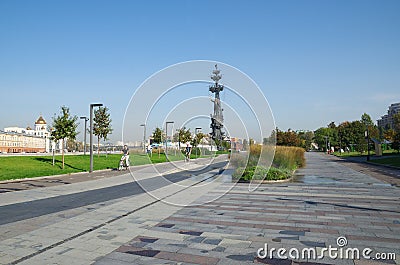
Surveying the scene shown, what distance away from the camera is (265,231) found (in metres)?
6.34

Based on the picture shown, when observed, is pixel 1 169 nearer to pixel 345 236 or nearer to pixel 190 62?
pixel 190 62

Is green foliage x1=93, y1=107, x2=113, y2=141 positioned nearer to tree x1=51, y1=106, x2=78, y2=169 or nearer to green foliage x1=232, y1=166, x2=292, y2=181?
tree x1=51, y1=106, x2=78, y2=169

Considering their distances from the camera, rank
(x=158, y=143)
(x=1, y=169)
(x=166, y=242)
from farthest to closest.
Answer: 1. (x=158, y=143)
2. (x=1, y=169)
3. (x=166, y=242)

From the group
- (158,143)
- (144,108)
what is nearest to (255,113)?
(144,108)

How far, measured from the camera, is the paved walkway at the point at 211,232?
490 centimetres

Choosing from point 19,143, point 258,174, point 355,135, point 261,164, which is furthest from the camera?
point 355,135

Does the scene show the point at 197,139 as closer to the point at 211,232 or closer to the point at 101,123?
the point at 101,123

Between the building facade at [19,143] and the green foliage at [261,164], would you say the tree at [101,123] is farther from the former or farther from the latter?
the building facade at [19,143]

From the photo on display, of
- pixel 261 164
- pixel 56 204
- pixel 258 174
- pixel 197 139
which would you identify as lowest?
pixel 56 204

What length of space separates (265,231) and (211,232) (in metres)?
1.08

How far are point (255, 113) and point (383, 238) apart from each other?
6431 mm

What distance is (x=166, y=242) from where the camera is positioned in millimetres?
5668

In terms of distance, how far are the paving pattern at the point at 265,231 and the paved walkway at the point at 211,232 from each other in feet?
0.05

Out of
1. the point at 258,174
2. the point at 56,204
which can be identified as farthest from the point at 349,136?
the point at 56,204
